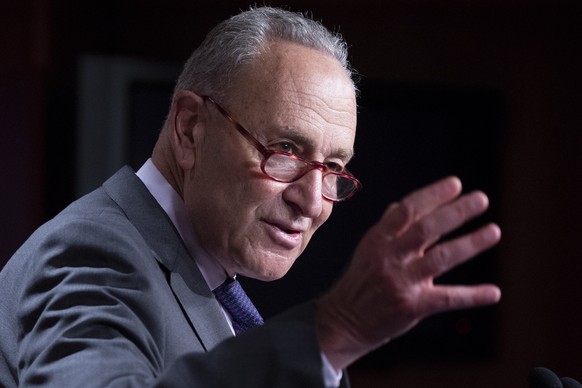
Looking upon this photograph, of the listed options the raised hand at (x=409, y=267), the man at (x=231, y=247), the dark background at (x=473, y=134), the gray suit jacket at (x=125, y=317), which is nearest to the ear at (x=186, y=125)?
the man at (x=231, y=247)

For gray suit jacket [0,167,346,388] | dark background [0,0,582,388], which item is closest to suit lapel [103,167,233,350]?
gray suit jacket [0,167,346,388]

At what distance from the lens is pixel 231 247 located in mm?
1624

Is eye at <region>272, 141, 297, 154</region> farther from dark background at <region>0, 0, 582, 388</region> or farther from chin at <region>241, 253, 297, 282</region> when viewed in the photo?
dark background at <region>0, 0, 582, 388</region>

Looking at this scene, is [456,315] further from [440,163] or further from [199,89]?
[199,89]

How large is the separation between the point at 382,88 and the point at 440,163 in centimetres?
43

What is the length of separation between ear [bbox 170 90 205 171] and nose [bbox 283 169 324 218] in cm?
20

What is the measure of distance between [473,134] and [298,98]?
2586 millimetres

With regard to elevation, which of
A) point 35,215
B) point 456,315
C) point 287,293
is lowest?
point 456,315

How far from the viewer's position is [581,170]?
4.11 metres

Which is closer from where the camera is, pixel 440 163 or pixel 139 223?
pixel 139 223

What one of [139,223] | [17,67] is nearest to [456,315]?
[17,67]

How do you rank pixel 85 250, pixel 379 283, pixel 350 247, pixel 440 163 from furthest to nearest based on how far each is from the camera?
pixel 440 163 → pixel 350 247 → pixel 85 250 → pixel 379 283

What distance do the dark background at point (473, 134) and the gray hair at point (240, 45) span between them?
6.59ft

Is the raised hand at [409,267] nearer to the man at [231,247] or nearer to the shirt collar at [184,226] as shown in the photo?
the man at [231,247]
